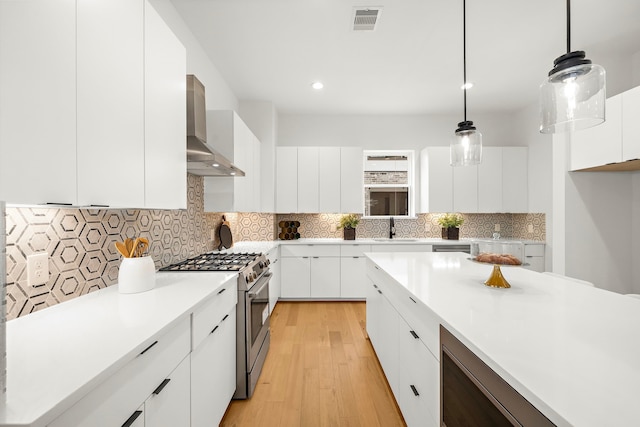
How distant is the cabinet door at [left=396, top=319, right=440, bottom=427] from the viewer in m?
1.29

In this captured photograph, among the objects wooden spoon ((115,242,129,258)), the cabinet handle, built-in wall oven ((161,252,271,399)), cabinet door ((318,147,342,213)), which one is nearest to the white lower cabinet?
the cabinet handle

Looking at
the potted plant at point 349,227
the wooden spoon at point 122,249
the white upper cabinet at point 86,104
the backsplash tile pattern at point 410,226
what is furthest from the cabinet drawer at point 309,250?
the wooden spoon at point 122,249

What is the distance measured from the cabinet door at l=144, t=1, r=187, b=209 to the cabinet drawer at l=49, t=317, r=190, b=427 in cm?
72

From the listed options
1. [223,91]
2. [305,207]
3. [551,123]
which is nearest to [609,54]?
[551,123]

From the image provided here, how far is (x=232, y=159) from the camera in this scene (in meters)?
2.82

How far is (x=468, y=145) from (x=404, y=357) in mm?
1548

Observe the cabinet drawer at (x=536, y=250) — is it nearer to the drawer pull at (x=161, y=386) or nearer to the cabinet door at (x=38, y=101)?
the drawer pull at (x=161, y=386)

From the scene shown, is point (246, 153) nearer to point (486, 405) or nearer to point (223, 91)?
point (223, 91)

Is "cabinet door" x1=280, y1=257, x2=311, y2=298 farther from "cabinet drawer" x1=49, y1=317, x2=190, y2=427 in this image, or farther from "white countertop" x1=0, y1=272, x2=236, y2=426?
"cabinet drawer" x1=49, y1=317, x2=190, y2=427

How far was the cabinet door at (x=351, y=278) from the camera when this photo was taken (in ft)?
14.3

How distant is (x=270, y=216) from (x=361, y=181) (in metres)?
1.52

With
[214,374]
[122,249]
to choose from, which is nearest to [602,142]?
[214,374]

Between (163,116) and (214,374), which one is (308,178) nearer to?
(163,116)

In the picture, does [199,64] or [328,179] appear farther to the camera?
[328,179]
